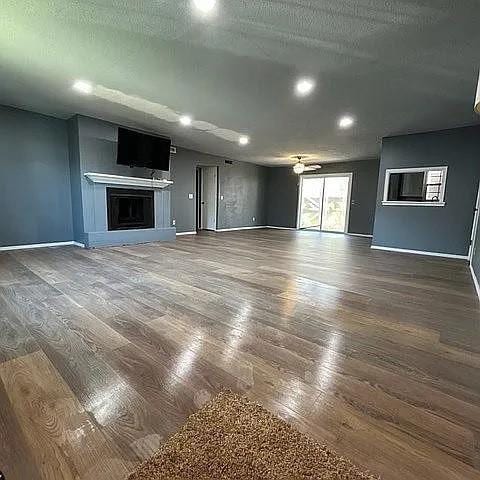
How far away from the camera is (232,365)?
61.9 inches

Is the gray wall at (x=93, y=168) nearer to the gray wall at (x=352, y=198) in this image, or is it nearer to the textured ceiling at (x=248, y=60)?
the textured ceiling at (x=248, y=60)

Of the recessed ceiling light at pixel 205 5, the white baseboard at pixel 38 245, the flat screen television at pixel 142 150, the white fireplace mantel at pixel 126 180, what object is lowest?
the white baseboard at pixel 38 245

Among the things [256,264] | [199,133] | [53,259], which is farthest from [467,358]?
[199,133]

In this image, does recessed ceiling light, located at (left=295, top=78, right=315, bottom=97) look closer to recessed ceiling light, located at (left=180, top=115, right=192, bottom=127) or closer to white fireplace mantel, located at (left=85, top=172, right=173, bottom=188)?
recessed ceiling light, located at (left=180, top=115, right=192, bottom=127)

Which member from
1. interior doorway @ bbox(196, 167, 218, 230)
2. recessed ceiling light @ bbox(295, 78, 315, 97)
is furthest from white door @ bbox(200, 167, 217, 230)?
recessed ceiling light @ bbox(295, 78, 315, 97)

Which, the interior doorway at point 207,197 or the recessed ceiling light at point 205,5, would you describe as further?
the interior doorway at point 207,197

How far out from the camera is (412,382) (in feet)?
4.79

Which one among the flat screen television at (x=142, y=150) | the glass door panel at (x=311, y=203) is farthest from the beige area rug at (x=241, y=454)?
the glass door panel at (x=311, y=203)

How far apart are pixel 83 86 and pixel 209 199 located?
19.0 ft

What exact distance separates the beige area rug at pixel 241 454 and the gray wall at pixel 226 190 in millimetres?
6978

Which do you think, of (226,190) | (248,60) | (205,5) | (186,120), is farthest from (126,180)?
(226,190)

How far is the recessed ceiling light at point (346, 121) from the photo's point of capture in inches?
183

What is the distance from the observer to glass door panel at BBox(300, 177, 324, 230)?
10.1 m

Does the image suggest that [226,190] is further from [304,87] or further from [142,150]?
[304,87]
